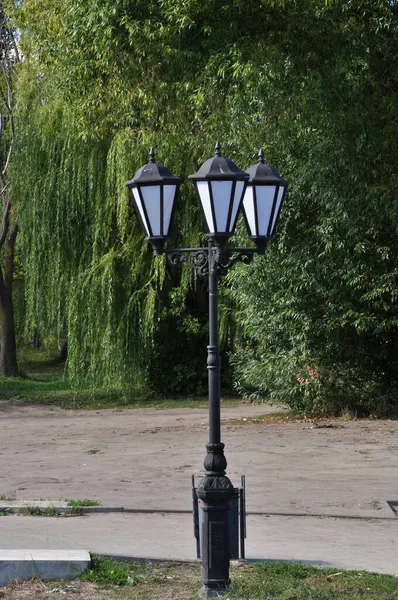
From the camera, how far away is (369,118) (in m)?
15.6

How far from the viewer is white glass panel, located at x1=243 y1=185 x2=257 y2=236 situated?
7.14 metres

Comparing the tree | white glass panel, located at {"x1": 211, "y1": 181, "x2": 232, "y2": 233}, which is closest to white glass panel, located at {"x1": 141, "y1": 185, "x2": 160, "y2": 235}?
white glass panel, located at {"x1": 211, "y1": 181, "x2": 232, "y2": 233}

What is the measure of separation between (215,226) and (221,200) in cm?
20

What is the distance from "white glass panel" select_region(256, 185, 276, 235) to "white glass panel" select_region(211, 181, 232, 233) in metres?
0.41

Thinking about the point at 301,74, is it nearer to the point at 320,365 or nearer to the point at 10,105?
the point at 320,365

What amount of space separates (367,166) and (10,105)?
15.4 meters

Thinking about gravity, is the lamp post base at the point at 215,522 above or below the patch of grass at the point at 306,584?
above

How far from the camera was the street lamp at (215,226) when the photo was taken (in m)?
6.77

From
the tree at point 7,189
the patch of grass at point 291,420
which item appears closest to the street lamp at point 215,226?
the patch of grass at point 291,420

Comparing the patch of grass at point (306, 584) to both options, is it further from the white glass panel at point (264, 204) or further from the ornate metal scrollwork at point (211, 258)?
the white glass panel at point (264, 204)

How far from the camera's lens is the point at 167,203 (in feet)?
22.9

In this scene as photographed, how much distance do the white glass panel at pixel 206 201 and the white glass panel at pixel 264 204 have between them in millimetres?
488

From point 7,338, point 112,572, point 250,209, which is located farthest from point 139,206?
point 7,338

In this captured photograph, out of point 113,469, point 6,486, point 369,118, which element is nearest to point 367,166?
point 369,118
